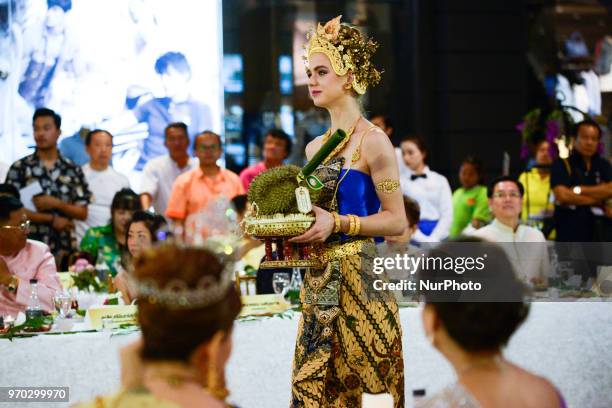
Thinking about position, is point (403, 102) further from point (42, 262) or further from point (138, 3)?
point (42, 262)

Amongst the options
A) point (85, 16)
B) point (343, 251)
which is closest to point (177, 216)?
point (85, 16)

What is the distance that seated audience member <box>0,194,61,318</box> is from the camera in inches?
190

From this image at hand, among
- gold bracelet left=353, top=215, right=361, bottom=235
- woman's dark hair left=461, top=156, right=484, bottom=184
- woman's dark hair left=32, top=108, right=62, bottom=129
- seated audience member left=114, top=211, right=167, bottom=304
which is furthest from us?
woman's dark hair left=461, top=156, right=484, bottom=184

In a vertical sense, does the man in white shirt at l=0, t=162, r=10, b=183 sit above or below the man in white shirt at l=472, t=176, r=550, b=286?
above

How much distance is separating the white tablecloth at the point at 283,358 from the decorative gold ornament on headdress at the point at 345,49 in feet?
4.17

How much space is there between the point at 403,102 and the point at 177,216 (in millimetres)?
3014

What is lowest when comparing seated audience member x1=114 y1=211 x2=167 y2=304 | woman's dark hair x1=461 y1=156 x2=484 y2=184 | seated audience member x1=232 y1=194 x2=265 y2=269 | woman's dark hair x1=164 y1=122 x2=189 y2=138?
seated audience member x1=232 y1=194 x2=265 y2=269

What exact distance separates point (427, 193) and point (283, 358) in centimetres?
339

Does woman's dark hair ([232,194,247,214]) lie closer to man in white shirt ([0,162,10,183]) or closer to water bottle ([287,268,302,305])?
water bottle ([287,268,302,305])

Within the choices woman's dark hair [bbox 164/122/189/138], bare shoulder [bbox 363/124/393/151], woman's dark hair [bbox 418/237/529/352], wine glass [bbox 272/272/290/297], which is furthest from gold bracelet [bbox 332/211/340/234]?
woman's dark hair [bbox 164/122/189/138]

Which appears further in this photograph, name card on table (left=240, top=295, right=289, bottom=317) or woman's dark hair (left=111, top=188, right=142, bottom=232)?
woman's dark hair (left=111, top=188, right=142, bottom=232)

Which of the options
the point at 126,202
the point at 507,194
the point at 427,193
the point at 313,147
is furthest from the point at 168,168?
the point at 313,147

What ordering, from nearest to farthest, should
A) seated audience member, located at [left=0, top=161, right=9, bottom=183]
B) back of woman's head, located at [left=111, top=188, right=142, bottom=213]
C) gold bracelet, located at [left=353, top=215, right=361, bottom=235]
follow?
gold bracelet, located at [left=353, top=215, right=361, bottom=235] < back of woman's head, located at [left=111, top=188, right=142, bottom=213] < seated audience member, located at [left=0, top=161, right=9, bottom=183]

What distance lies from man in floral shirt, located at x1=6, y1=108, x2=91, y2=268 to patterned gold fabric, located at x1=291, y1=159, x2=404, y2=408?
4128 mm
